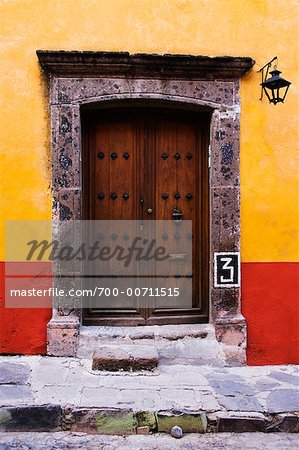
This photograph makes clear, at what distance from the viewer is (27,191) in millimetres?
4234

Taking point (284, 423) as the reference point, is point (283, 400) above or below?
above

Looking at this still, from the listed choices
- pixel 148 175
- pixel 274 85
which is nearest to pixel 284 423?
pixel 148 175

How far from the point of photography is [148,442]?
3211 millimetres

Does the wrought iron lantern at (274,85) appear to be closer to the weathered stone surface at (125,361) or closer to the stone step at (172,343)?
the stone step at (172,343)

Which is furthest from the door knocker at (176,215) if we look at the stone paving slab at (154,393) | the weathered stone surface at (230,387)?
the weathered stone surface at (230,387)

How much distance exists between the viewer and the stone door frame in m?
4.20

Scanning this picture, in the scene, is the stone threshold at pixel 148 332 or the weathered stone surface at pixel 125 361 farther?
the stone threshold at pixel 148 332

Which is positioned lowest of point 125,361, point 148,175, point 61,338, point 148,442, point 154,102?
point 148,442

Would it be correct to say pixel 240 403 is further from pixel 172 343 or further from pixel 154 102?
pixel 154 102

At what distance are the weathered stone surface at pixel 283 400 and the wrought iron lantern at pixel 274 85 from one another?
2.55m

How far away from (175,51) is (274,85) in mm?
986

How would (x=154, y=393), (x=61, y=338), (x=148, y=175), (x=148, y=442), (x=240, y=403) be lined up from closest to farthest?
(x=148, y=442) → (x=240, y=403) → (x=154, y=393) → (x=61, y=338) → (x=148, y=175)

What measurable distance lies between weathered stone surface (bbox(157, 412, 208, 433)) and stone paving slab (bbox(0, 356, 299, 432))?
0.09 ft

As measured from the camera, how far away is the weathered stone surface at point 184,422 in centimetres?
331
